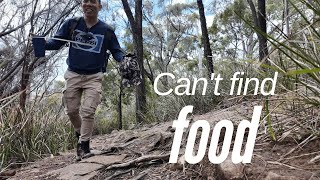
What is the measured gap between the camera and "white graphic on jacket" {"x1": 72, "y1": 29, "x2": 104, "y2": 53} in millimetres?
4281

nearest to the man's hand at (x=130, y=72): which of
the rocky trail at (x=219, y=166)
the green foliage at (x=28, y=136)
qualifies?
the rocky trail at (x=219, y=166)

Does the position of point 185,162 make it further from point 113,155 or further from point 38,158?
point 38,158

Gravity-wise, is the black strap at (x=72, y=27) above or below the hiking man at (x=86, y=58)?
above

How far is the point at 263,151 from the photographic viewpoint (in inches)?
85.0

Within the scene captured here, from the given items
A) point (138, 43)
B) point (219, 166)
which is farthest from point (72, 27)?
point (138, 43)

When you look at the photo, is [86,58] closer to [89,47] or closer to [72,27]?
[89,47]

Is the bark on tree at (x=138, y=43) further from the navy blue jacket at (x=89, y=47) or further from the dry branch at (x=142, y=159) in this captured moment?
the dry branch at (x=142, y=159)

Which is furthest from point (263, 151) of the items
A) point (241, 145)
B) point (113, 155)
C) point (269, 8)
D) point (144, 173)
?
point (269, 8)

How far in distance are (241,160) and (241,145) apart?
279 millimetres

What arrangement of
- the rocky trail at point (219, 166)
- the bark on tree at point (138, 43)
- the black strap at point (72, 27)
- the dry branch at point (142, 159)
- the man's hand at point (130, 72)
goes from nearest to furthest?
the rocky trail at point (219, 166) < the dry branch at point (142, 159) < the man's hand at point (130, 72) < the black strap at point (72, 27) < the bark on tree at point (138, 43)

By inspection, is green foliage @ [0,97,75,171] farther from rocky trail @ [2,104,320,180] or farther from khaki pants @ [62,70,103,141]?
rocky trail @ [2,104,320,180]

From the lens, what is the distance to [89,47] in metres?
4.29

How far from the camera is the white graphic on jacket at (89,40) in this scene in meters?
4.28

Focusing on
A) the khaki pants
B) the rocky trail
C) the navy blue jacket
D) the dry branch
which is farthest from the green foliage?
the dry branch
